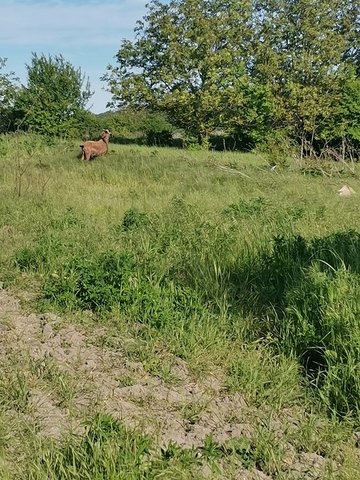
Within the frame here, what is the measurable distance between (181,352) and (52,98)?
33324mm

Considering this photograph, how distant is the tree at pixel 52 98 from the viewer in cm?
3247

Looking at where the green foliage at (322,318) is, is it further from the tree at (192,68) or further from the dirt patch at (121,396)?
the tree at (192,68)

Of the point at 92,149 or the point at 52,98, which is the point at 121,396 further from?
the point at 52,98

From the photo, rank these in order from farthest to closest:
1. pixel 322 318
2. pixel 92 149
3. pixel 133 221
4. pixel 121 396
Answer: pixel 92 149 → pixel 133 221 → pixel 322 318 → pixel 121 396

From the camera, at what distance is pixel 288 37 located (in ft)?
133

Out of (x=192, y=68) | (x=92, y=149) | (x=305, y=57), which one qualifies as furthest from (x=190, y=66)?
(x=92, y=149)

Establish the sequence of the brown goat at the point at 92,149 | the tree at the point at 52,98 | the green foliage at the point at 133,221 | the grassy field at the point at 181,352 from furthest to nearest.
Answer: the tree at the point at 52,98 → the brown goat at the point at 92,149 → the green foliage at the point at 133,221 → the grassy field at the point at 181,352

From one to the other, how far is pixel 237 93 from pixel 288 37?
30.5 ft

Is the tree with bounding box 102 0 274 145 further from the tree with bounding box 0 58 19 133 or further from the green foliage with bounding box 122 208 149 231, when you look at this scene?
the green foliage with bounding box 122 208 149 231

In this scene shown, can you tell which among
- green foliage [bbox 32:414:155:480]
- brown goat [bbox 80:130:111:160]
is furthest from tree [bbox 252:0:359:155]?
green foliage [bbox 32:414:155:480]

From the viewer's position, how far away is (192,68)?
36312mm

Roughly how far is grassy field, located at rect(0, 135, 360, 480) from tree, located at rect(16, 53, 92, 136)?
27008 mm

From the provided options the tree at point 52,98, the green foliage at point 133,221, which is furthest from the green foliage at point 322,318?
the tree at point 52,98

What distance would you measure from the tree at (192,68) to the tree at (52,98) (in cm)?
356
